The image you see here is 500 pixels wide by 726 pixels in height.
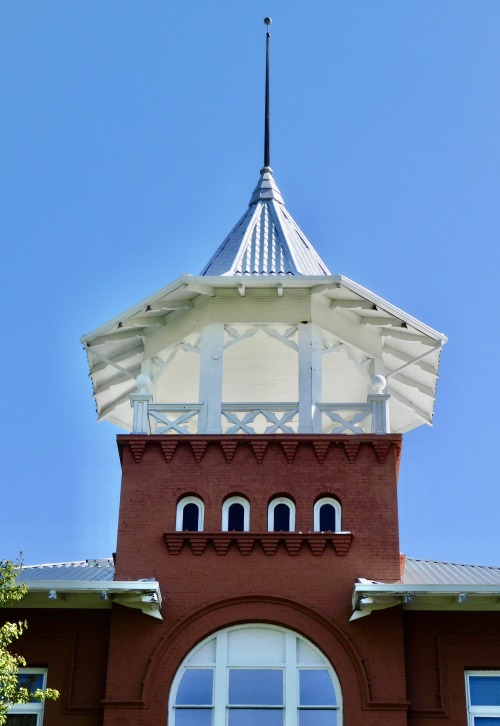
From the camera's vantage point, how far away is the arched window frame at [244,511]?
79.6 feet

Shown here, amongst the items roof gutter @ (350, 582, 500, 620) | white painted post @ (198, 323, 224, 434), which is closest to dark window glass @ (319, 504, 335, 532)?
roof gutter @ (350, 582, 500, 620)

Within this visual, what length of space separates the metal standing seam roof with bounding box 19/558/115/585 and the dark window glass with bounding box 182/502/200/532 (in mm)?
1502

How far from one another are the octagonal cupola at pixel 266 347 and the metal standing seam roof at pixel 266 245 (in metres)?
0.03

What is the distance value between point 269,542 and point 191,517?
4.70 ft

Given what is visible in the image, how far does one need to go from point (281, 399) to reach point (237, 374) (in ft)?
3.71

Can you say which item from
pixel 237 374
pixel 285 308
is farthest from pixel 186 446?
pixel 237 374

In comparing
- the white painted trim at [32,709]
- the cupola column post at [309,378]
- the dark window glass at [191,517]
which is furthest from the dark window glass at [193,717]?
the cupola column post at [309,378]

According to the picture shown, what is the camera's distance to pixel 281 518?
80.0 feet

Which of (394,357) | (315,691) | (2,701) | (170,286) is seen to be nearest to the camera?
A: (2,701)

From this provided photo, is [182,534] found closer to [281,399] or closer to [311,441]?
[311,441]

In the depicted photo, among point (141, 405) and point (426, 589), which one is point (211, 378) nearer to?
point (141, 405)

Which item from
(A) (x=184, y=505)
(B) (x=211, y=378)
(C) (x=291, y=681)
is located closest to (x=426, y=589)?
(C) (x=291, y=681)

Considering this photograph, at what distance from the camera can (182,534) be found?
2391 centimetres

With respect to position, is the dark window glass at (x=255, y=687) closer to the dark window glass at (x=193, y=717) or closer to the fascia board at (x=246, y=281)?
the dark window glass at (x=193, y=717)
